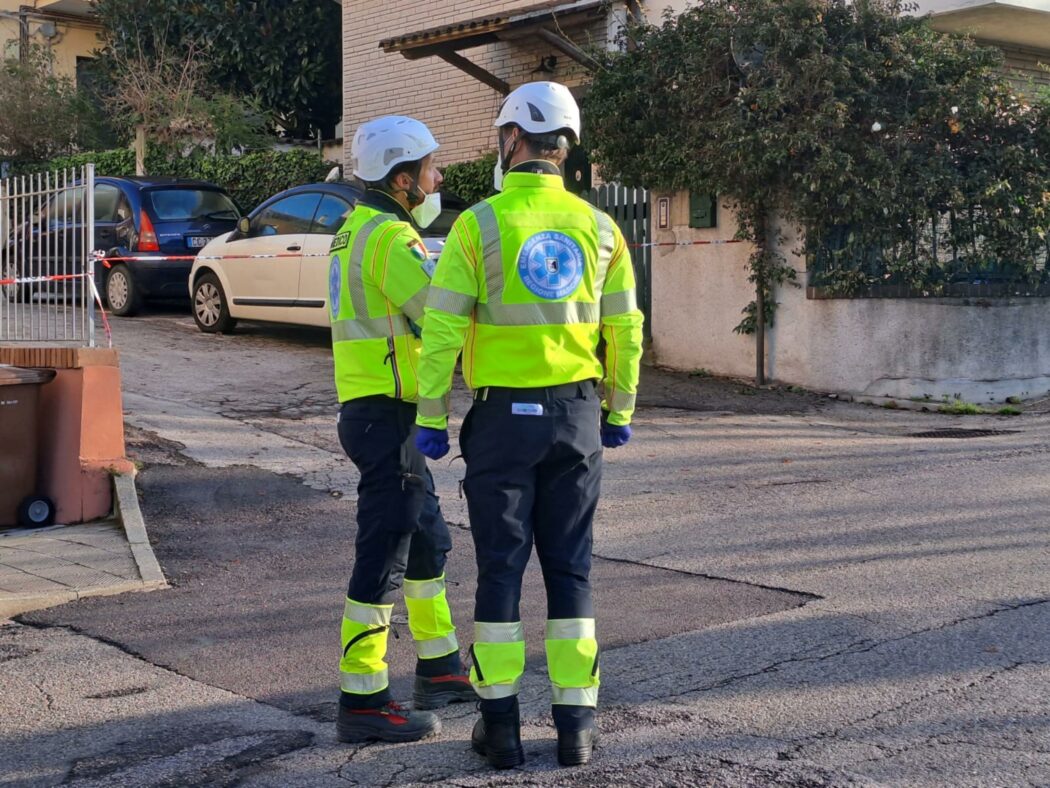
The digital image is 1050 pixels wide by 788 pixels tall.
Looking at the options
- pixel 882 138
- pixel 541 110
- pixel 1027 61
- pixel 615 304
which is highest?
pixel 1027 61

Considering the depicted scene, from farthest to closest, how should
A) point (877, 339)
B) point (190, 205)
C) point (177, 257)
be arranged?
point (190, 205) → point (177, 257) → point (877, 339)

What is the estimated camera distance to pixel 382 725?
4.38m

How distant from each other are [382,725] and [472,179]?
42.6 ft

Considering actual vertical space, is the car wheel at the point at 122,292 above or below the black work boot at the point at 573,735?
above

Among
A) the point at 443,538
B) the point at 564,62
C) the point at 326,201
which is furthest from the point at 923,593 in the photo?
the point at 564,62

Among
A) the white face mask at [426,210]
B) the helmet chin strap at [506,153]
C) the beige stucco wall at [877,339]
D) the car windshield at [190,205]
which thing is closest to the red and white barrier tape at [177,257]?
the car windshield at [190,205]

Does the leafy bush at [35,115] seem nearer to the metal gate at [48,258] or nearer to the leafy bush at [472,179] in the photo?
the leafy bush at [472,179]

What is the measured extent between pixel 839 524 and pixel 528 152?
13.2 feet

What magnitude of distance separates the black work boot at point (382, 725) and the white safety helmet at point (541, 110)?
1955 mm

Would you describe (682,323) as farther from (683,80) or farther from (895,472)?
(895,472)

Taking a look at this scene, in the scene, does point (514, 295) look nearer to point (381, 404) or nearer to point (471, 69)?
point (381, 404)

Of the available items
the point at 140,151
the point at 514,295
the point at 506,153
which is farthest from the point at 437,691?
the point at 140,151

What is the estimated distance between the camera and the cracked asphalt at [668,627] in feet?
13.7

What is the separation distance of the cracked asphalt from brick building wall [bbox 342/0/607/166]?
898 centimetres
